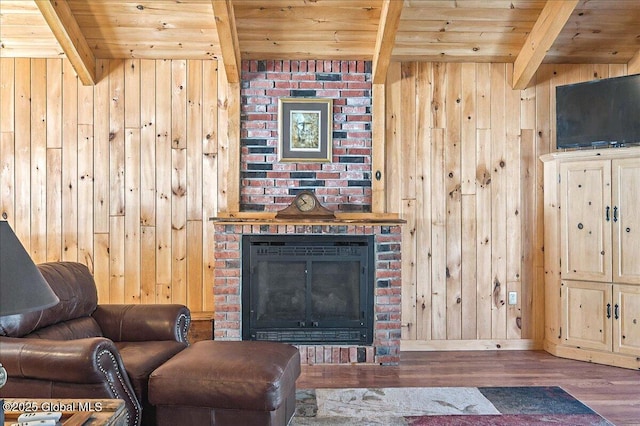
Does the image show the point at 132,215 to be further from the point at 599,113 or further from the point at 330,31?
the point at 599,113

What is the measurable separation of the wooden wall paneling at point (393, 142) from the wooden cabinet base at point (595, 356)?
5.63 ft

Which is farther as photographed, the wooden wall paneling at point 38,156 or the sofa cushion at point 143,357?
the wooden wall paneling at point 38,156

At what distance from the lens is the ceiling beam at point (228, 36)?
367 cm

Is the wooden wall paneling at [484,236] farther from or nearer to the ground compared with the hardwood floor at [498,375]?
farther from the ground

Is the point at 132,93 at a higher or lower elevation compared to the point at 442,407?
higher

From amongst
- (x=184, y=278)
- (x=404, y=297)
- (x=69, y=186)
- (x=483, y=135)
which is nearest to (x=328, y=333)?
(x=404, y=297)

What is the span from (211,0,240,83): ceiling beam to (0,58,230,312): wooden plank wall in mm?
386

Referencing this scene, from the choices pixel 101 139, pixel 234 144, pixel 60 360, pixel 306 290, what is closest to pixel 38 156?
pixel 101 139

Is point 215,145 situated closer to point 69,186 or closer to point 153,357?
point 69,186

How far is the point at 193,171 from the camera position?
4.66 meters

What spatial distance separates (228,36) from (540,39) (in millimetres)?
2321

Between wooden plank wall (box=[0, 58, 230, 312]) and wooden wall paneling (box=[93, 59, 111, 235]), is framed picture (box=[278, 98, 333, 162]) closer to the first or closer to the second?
wooden plank wall (box=[0, 58, 230, 312])

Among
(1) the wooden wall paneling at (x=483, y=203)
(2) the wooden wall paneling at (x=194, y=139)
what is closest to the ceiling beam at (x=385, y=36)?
(1) the wooden wall paneling at (x=483, y=203)

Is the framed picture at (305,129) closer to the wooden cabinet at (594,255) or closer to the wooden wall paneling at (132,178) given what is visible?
the wooden wall paneling at (132,178)
